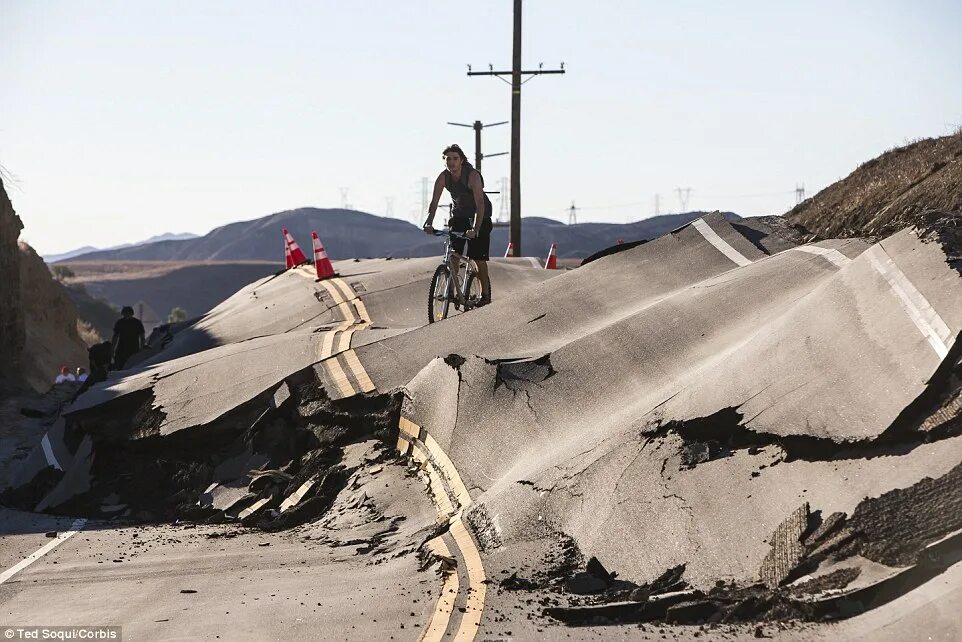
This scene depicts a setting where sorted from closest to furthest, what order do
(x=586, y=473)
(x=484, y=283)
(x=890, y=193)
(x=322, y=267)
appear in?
(x=586, y=473) < (x=484, y=283) < (x=890, y=193) < (x=322, y=267)

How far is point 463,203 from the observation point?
13.4 metres

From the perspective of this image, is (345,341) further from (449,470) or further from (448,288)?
(449,470)

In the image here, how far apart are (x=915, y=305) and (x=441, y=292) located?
6.94m

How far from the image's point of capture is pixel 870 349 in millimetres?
7887

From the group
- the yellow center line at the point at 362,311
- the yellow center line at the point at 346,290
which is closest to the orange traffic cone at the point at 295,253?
the yellow center line at the point at 346,290

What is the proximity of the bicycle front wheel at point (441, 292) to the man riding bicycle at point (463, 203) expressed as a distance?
18cm

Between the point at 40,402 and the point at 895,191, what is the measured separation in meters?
15.3

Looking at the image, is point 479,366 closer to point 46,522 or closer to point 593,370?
point 593,370

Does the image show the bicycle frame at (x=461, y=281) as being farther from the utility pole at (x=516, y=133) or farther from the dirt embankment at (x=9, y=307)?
the utility pole at (x=516, y=133)

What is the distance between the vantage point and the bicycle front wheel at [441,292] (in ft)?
45.5

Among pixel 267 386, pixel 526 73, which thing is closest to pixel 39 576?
pixel 267 386

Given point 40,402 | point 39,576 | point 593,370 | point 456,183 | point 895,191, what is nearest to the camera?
point 39,576

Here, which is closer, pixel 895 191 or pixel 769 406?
pixel 769 406

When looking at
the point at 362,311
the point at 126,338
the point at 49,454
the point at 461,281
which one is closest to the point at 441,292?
the point at 461,281
